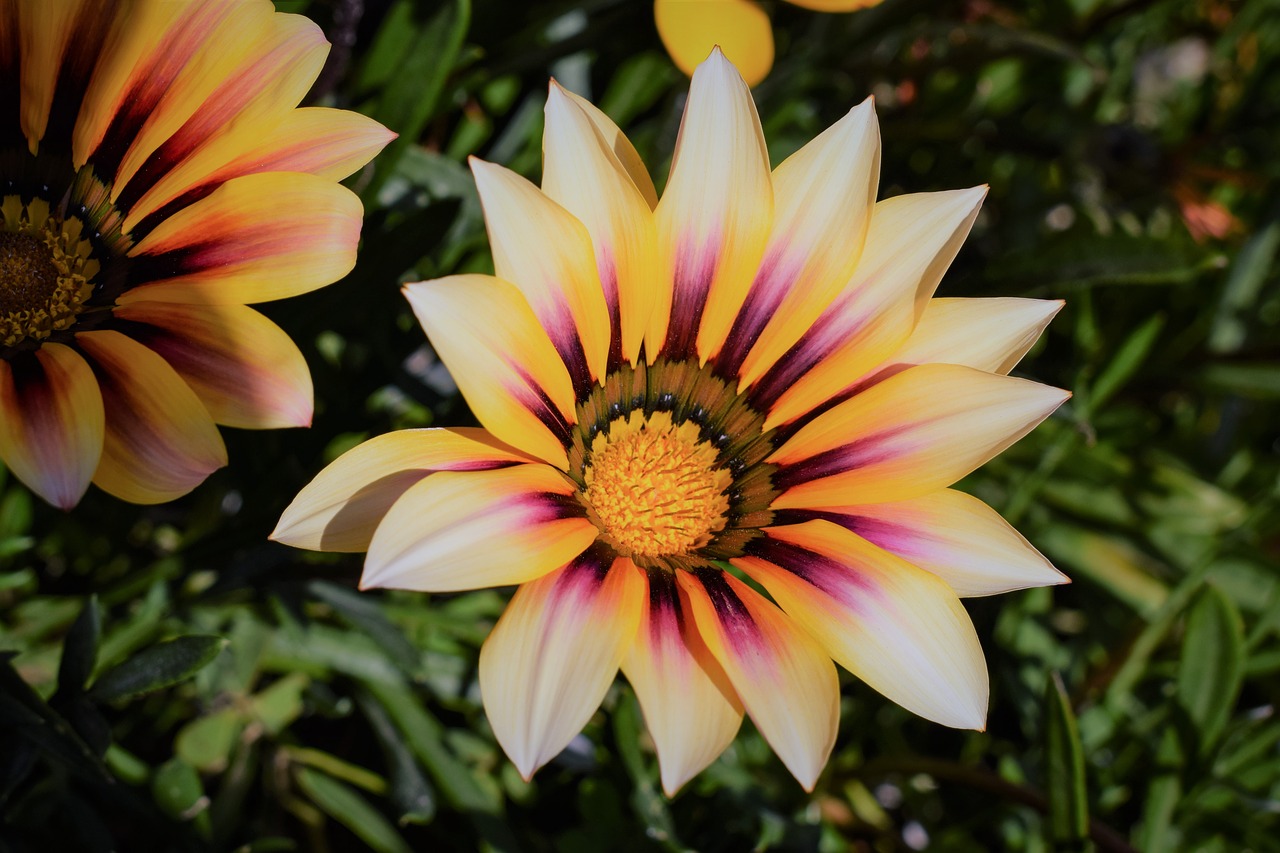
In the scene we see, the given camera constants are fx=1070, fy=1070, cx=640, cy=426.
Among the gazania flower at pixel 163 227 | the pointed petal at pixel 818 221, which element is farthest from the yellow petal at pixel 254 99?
the pointed petal at pixel 818 221

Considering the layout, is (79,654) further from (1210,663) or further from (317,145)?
(1210,663)

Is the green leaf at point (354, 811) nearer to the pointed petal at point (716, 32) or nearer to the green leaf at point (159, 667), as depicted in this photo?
the green leaf at point (159, 667)

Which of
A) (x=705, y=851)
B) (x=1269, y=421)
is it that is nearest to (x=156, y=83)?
(x=705, y=851)

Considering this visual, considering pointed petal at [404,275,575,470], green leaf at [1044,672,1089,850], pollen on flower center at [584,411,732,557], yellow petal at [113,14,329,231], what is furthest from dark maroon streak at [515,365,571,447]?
green leaf at [1044,672,1089,850]

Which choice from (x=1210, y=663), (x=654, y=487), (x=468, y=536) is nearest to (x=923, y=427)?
(x=654, y=487)

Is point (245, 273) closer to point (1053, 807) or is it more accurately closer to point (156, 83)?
point (156, 83)

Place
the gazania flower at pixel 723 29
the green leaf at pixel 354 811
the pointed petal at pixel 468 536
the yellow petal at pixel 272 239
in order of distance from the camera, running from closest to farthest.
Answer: the pointed petal at pixel 468 536, the yellow petal at pixel 272 239, the gazania flower at pixel 723 29, the green leaf at pixel 354 811
